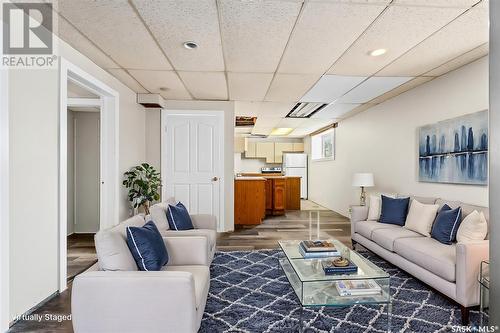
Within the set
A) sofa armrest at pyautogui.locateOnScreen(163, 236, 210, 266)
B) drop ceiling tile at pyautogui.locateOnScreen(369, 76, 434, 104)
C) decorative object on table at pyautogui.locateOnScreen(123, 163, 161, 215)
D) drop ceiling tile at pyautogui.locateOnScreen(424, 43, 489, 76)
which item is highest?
drop ceiling tile at pyautogui.locateOnScreen(424, 43, 489, 76)

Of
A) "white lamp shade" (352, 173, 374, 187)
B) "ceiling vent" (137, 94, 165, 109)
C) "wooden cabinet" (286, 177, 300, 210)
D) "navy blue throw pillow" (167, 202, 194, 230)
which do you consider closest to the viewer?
"navy blue throw pillow" (167, 202, 194, 230)

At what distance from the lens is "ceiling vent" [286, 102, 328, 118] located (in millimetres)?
5178

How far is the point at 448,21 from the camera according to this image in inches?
87.4

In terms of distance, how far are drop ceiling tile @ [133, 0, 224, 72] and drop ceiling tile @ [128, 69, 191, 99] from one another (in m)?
0.50

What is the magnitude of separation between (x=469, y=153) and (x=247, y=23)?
281 cm

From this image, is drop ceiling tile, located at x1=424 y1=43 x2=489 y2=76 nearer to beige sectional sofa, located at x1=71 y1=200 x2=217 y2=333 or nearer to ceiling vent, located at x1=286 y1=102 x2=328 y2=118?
ceiling vent, located at x1=286 y1=102 x2=328 y2=118

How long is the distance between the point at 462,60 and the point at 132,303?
13.0ft

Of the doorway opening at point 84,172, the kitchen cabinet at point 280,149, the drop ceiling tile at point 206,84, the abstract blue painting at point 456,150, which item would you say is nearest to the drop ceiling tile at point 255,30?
the drop ceiling tile at point 206,84

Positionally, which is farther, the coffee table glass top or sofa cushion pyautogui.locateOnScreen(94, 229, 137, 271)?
the coffee table glass top

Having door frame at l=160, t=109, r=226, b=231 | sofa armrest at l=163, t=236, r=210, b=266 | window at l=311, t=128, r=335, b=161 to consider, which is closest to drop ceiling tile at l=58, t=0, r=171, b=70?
door frame at l=160, t=109, r=226, b=231

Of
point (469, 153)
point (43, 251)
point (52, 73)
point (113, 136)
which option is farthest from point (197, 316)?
point (469, 153)

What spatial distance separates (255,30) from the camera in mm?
2402

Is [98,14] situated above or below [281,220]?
above

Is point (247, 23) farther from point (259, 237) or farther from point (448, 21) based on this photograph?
point (259, 237)
